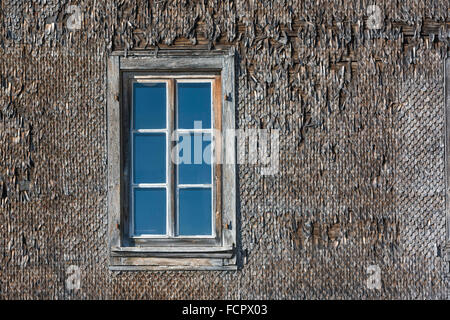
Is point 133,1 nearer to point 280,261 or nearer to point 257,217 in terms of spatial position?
point 257,217

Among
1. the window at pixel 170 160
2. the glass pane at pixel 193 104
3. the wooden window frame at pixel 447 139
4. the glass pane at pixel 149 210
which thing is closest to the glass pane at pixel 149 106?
the window at pixel 170 160

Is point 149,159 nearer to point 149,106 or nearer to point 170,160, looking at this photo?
point 170,160

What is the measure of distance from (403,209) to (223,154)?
56.7 inches

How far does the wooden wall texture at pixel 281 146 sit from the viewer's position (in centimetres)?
362

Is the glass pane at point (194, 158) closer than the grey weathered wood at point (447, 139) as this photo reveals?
No

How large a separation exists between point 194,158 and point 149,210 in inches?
21.5

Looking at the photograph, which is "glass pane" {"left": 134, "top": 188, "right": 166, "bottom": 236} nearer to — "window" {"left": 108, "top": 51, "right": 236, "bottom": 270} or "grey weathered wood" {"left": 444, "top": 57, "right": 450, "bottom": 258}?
"window" {"left": 108, "top": 51, "right": 236, "bottom": 270}

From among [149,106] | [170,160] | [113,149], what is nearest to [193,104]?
[149,106]

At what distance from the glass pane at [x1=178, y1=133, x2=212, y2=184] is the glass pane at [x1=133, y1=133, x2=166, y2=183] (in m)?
0.15

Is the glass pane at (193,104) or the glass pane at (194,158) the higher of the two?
the glass pane at (193,104)

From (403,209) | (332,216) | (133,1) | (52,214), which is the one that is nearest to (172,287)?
(52,214)

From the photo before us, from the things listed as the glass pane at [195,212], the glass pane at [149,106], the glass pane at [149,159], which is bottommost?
the glass pane at [195,212]

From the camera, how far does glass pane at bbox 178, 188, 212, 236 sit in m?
3.73

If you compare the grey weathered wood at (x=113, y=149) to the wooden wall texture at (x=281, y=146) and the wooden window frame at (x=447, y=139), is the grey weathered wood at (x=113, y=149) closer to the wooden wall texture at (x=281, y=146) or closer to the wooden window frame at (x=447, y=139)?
the wooden wall texture at (x=281, y=146)
